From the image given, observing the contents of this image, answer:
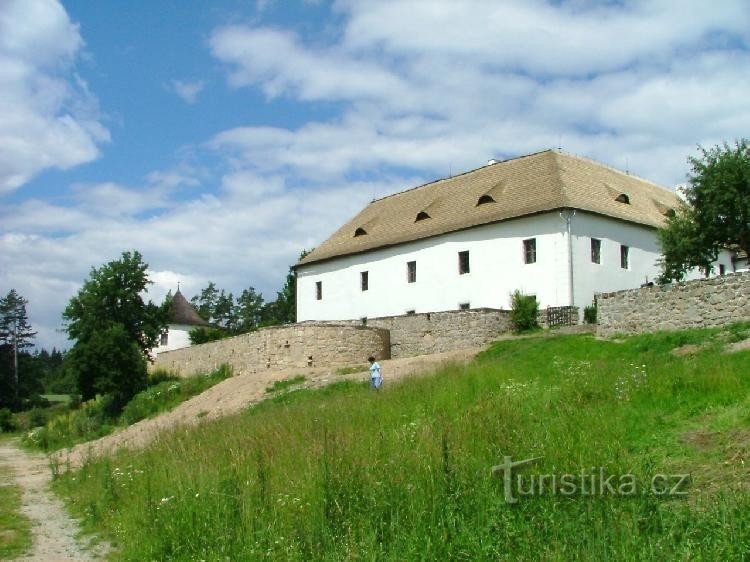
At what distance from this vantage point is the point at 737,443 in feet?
26.2

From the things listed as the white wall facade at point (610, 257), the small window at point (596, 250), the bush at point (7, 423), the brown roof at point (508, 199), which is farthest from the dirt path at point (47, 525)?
the bush at point (7, 423)

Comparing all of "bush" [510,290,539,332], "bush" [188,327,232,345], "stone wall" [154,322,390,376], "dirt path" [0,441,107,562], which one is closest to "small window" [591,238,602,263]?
"bush" [510,290,539,332]

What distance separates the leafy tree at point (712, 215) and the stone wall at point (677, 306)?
694 centimetres

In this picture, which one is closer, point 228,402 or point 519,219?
point 228,402

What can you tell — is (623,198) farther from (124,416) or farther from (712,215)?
(124,416)

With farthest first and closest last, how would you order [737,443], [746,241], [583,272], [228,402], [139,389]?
[139,389] < [583,272] < [746,241] < [228,402] < [737,443]

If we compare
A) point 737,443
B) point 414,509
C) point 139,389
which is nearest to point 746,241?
point 737,443

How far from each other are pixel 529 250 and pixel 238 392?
42.5 feet

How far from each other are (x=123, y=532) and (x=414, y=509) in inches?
166

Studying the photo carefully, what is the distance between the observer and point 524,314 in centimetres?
2983

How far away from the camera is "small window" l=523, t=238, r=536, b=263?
106 feet

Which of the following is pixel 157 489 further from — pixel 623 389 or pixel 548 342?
pixel 548 342

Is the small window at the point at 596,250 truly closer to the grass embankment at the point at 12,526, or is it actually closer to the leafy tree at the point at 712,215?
the leafy tree at the point at 712,215

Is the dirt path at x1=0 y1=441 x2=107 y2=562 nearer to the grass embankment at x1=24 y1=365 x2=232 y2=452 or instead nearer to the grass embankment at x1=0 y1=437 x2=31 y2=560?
the grass embankment at x1=0 y1=437 x2=31 y2=560
